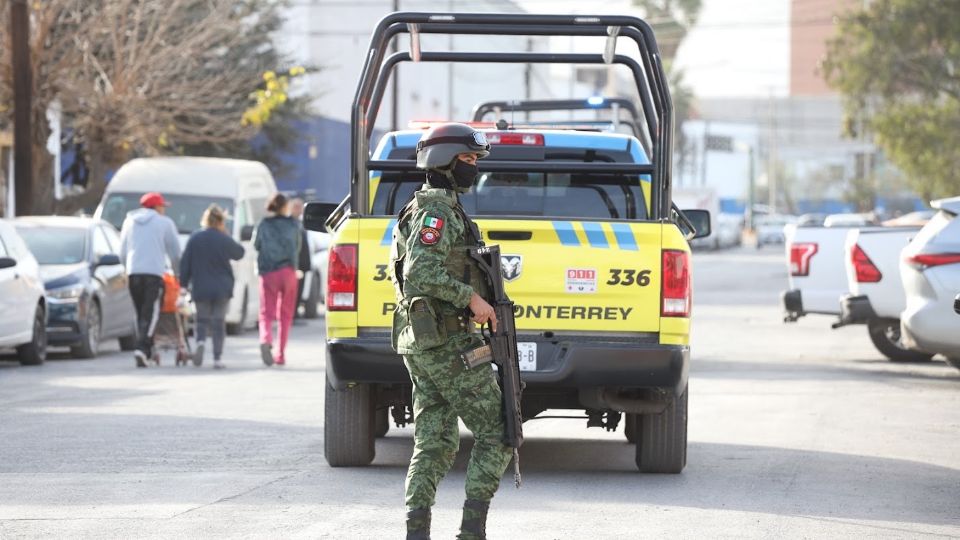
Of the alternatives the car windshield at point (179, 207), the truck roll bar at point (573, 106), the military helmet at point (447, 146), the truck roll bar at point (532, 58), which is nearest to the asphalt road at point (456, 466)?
the truck roll bar at point (532, 58)

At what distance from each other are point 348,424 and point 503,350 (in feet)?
10.4

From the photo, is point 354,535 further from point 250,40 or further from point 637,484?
point 250,40

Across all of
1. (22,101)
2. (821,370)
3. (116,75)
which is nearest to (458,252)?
(821,370)

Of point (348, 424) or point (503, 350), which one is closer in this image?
point (503, 350)

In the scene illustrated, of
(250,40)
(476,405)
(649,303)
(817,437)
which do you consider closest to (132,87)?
(250,40)

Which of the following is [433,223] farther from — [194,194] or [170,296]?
[194,194]

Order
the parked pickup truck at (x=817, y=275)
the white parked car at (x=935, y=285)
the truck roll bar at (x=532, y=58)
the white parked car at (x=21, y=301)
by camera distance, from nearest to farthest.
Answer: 1. the truck roll bar at (x=532, y=58)
2. the white parked car at (x=935, y=285)
3. the white parked car at (x=21, y=301)
4. the parked pickup truck at (x=817, y=275)

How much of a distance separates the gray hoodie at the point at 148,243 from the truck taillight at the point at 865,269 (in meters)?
6.68

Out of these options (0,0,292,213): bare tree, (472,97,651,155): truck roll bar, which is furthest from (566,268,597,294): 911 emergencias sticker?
(0,0,292,213): bare tree

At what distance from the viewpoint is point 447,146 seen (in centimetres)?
725

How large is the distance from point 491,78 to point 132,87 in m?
59.3

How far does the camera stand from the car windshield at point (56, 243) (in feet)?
67.4

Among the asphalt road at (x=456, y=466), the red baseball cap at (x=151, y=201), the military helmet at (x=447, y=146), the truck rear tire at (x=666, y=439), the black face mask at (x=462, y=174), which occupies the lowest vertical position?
the asphalt road at (x=456, y=466)

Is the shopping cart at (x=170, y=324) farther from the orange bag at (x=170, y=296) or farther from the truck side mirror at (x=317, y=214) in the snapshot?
the truck side mirror at (x=317, y=214)
